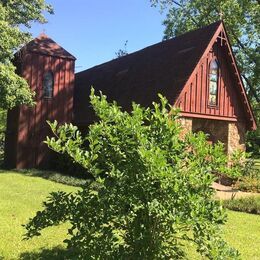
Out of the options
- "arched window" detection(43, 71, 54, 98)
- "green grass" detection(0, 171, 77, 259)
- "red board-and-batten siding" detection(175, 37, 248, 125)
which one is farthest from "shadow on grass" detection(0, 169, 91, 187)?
"red board-and-batten siding" detection(175, 37, 248, 125)

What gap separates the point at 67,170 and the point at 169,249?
1666 cm

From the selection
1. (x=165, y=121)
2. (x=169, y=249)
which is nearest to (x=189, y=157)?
(x=165, y=121)

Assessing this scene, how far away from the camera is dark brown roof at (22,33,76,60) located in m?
23.7

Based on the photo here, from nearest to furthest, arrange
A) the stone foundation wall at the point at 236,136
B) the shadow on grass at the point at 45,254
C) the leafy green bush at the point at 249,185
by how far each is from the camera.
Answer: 1. the shadow on grass at the point at 45,254
2. the leafy green bush at the point at 249,185
3. the stone foundation wall at the point at 236,136

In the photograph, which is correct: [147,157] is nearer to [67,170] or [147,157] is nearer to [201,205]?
[201,205]

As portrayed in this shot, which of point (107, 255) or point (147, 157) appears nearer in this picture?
point (147, 157)

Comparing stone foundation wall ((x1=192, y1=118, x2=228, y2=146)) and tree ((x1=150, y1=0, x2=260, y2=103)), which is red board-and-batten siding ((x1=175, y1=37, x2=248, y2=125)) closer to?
stone foundation wall ((x1=192, y1=118, x2=228, y2=146))

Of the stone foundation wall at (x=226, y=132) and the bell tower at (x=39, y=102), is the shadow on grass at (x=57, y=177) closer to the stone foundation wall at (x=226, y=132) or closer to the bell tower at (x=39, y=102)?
the bell tower at (x=39, y=102)

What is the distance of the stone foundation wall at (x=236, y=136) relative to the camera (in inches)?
818

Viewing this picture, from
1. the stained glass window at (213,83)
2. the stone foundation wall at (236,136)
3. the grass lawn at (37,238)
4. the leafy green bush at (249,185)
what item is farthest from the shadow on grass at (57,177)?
the stone foundation wall at (236,136)

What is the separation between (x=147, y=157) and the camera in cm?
503

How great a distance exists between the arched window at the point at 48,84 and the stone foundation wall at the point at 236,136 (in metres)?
Result: 10.0

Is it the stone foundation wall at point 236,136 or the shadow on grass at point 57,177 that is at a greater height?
the stone foundation wall at point 236,136

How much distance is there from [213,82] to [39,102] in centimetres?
954
